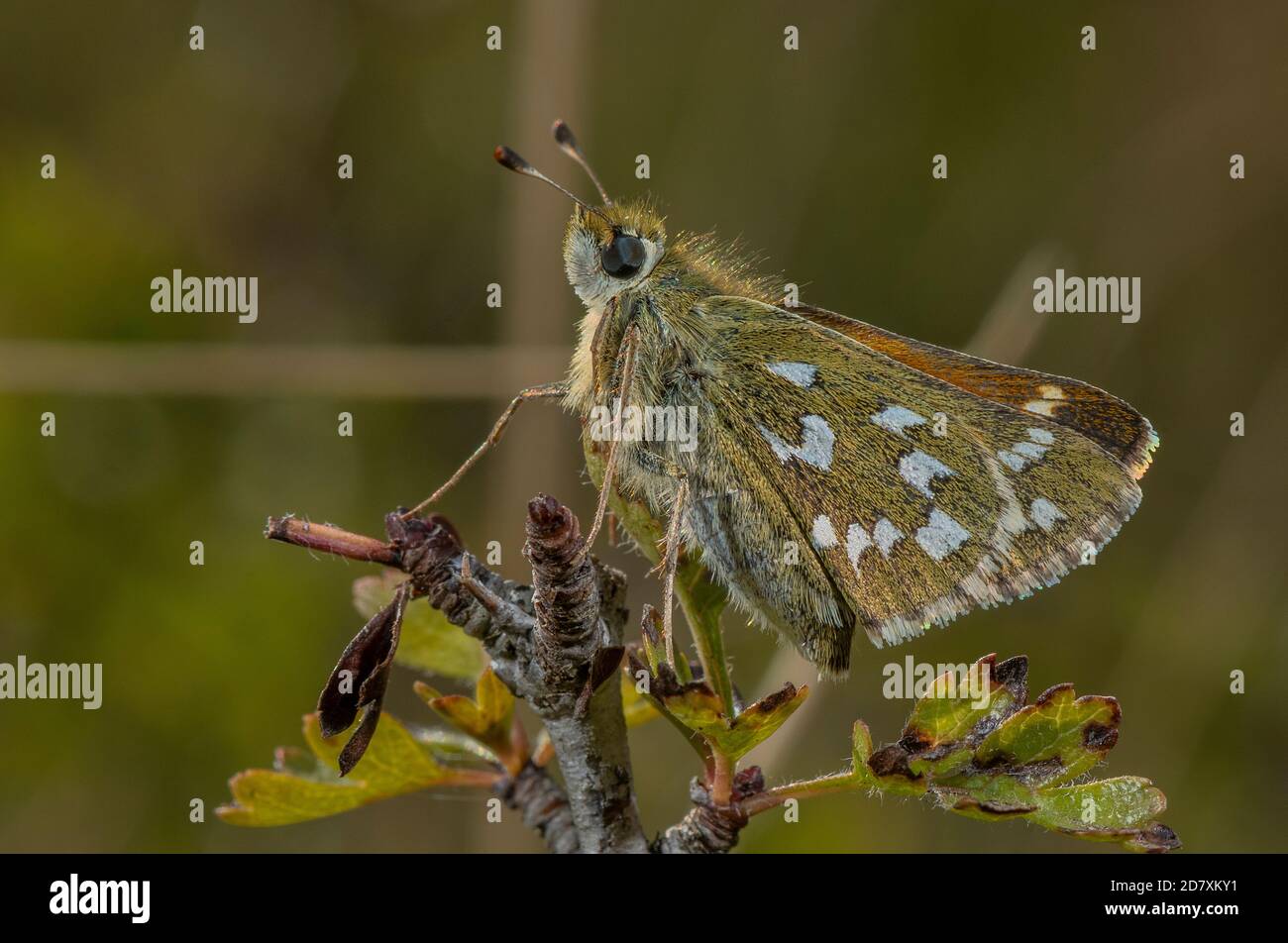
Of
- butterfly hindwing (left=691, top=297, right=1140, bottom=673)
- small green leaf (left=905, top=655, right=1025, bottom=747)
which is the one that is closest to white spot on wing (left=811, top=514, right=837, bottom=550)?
butterfly hindwing (left=691, top=297, right=1140, bottom=673)

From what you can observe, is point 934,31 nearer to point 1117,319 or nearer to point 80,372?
point 1117,319

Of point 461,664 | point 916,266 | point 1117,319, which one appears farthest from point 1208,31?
point 461,664

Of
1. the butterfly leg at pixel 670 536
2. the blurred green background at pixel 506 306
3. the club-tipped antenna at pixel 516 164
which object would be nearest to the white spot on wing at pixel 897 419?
the butterfly leg at pixel 670 536

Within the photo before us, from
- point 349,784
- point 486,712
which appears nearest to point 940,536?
point 486,712

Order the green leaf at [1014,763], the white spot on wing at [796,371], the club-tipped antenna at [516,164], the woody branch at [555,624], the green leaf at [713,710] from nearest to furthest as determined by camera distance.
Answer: the woody branch at [555,624] → the green leaf at [713,710] → the green leaf at [1014,763] → the club-tipped antenna at [516,164] → the white spot on wing at [796,371]

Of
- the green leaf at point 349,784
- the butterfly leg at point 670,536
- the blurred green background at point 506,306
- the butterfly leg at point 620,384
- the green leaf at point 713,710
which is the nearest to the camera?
the green leaf at point 713,710

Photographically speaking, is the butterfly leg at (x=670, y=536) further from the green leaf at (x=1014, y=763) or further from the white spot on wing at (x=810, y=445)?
the green leaf at (x=1014, y=763)
